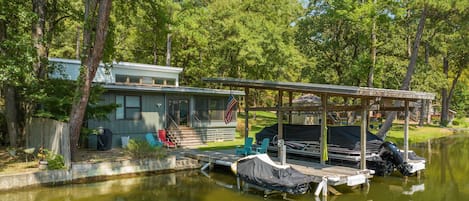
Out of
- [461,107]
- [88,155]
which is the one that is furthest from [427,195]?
[461,107]

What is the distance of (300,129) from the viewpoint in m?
14.3

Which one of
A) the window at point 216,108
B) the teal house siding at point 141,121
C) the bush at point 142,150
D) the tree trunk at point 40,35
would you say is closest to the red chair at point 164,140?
the teal house siding at point 141,121

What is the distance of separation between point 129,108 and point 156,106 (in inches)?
57.7

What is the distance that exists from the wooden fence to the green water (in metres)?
1.34

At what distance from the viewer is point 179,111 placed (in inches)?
776

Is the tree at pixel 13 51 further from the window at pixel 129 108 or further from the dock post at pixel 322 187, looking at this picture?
the dock post at pixel 322 187

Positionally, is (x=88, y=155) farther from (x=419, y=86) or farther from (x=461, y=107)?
(x=461, y=107)

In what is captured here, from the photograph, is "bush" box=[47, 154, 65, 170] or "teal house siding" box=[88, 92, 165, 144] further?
"teal house siding" box=[88, 92, 165, 144]

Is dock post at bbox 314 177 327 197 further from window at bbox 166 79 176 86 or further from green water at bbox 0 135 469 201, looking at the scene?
window at bbox 166 79 176 86

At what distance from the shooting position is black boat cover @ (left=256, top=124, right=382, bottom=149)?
12.8m

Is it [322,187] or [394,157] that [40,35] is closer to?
[322,187]

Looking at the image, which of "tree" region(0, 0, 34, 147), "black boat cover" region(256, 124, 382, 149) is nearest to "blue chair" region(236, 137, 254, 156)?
"black boat cover" region(256, 124, 382, 149)

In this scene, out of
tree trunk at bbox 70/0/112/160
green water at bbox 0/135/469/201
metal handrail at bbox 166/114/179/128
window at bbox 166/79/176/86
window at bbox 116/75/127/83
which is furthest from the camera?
window at bbox 166/79/176/86

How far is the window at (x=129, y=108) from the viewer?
1725 cm
